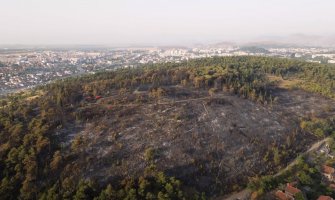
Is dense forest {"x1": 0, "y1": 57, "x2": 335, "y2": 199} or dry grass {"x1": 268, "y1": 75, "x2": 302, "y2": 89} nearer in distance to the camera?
dense forest {"x1": 0, "y1": 57, "x2": 335, "y2": 199}

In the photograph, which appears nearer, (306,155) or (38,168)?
(38,168)

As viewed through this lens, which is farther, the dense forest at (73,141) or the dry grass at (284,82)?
the dry grass at (284,82)

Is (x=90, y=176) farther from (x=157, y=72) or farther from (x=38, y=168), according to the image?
(x=157, y=72)

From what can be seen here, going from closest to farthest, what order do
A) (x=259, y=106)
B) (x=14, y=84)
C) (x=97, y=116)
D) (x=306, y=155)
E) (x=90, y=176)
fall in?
(x=90, y=176) → (x=306, y=155) → (x=97, y=116) → (x=259, y=106) → (x=14, y=84)

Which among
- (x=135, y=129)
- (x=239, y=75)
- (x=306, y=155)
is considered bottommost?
(x=306, y=155)

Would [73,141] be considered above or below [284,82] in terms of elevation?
below

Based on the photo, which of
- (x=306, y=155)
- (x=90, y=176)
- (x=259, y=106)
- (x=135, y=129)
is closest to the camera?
(x=90, y=176)

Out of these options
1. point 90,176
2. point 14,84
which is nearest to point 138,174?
point 90,176

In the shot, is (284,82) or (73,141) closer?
(73,141)
